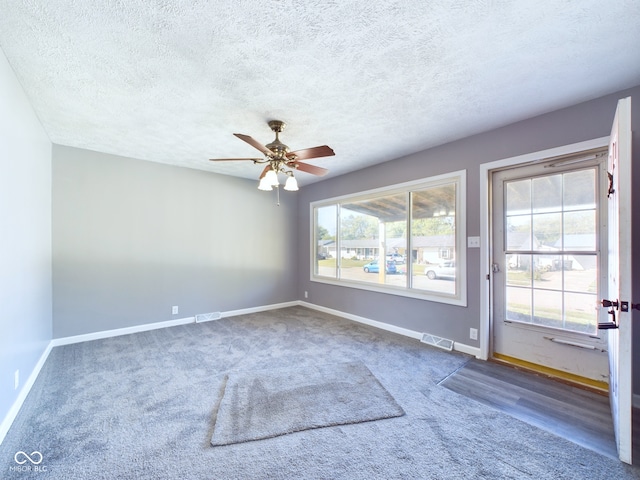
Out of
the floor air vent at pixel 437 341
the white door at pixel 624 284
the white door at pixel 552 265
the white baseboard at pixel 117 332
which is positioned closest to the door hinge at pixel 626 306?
the white door at pixel 624 284

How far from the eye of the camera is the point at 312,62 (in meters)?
1.94

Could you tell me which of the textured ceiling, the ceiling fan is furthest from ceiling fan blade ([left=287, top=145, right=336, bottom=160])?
the textured ceiling

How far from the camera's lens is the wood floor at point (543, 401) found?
1.91m

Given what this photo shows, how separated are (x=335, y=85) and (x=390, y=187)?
7.10 ft

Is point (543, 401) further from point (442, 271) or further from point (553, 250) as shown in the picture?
point (442, 271)

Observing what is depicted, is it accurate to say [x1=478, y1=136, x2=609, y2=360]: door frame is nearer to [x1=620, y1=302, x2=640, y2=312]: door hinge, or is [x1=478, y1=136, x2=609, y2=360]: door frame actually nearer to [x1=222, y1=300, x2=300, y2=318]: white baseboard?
[x1=620, y1=302, x2=640, y2=312]: door hinge

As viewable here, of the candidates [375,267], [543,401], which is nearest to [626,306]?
[543,401]

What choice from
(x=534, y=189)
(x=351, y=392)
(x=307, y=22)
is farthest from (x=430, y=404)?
(x=307, y=22)

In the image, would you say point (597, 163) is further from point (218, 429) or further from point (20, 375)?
point (20, 375)

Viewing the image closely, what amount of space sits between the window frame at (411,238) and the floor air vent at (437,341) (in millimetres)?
464

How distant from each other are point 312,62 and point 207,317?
4148 mm

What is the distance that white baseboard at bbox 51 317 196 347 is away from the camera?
353cm

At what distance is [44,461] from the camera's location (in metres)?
1.65

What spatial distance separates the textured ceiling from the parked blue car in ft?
6.40
